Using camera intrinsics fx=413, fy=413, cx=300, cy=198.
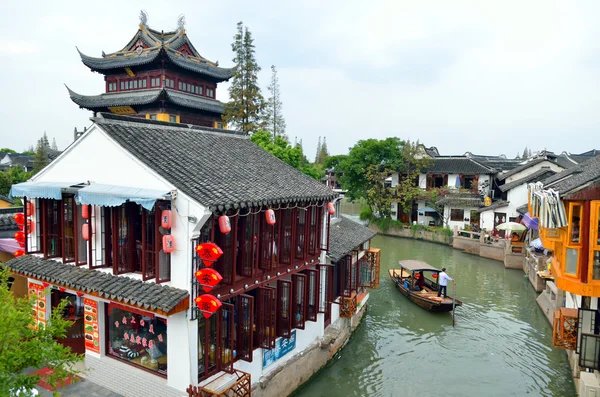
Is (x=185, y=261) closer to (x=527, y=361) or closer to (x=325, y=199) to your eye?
(x=325, y=199)

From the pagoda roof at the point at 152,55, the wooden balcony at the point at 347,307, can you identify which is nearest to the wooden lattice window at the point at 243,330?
the wooden balcony at the point at 347,307

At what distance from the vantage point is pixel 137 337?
9469 mm

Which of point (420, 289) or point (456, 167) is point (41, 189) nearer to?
point (420, 289)

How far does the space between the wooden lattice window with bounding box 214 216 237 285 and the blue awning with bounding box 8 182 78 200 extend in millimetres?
3746

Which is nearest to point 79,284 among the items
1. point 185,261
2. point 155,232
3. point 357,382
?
point 155,232

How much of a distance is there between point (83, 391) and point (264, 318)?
4495 mm

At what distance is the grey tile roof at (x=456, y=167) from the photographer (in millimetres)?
38750

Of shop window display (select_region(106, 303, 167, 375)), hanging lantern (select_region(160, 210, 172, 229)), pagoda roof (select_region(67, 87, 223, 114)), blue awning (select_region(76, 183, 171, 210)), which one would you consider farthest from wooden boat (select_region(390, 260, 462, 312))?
pagoda roof (select_region(67, 87, 223, 114))

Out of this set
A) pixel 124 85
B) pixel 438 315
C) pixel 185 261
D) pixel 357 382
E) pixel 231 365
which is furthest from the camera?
pixel 124 85

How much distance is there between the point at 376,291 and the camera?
2230 cm

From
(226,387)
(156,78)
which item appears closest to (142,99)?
(156,78)

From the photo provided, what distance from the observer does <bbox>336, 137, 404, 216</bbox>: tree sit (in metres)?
39.8

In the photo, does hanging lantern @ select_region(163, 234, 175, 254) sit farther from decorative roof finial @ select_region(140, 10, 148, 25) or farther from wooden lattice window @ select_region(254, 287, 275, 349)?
decorative roof finial @ select_region(140, 10, 148, 25)

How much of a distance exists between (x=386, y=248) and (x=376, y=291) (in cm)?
1208
